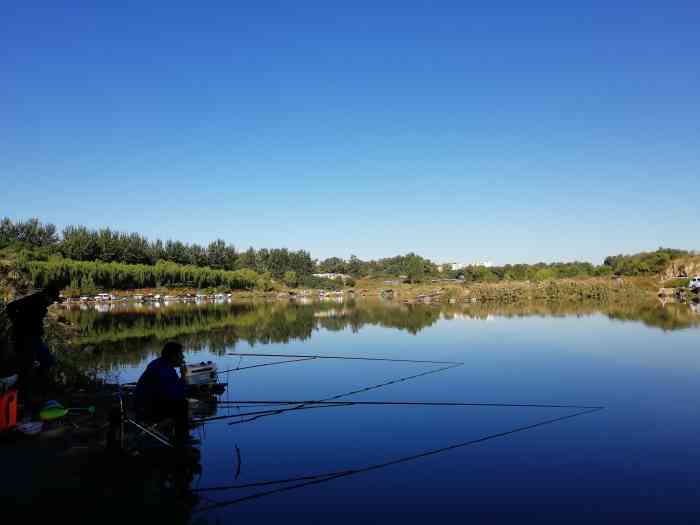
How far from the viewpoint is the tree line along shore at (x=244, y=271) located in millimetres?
52812

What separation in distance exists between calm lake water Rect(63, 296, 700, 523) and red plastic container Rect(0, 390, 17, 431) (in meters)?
2.44

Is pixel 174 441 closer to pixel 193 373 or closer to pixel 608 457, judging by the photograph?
pixel 193 373

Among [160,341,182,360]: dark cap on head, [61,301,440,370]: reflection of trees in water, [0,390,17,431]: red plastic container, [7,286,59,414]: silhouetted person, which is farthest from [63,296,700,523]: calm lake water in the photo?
[7,286,59,414]: silhouetted person

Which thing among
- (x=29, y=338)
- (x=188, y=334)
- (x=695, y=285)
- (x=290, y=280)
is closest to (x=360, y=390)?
(x=29, y=338)

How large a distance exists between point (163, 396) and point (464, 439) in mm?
4649

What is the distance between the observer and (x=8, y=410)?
6.44 m

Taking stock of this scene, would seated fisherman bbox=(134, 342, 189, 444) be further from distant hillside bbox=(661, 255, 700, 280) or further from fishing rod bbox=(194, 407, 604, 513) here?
distant hillside bbox=(661, 255, 700, 280)

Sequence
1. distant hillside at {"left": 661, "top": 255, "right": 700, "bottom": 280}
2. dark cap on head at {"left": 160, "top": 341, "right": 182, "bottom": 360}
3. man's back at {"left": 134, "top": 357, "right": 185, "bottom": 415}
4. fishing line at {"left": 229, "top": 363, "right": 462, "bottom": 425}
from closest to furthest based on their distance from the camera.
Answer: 1. man's back at {"left": 134, "top": 357, "right": 185, "bottom": 415}
2. dark cap on head at {"left": 160, "top": 341, "right": 182, "bottom": 360}
3. fishing line at {"left": 229, "top": 363, "right": 462, "bottom": 425}
4. distant hillside at {"left": 661, "top": 255, "right": 700, "bottom": 280}

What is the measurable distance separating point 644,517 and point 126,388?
868 cm

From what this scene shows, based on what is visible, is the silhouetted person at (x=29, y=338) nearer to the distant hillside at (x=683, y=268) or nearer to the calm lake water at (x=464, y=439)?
the calm lake water at (x=464, y=439)

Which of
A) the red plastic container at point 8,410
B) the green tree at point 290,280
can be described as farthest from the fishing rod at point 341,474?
the green tree at point 290,280

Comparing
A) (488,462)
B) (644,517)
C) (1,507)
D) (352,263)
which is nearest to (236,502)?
(1,507)

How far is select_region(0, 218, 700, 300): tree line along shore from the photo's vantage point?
5281 cm

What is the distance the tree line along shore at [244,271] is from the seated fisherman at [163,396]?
38.8m
